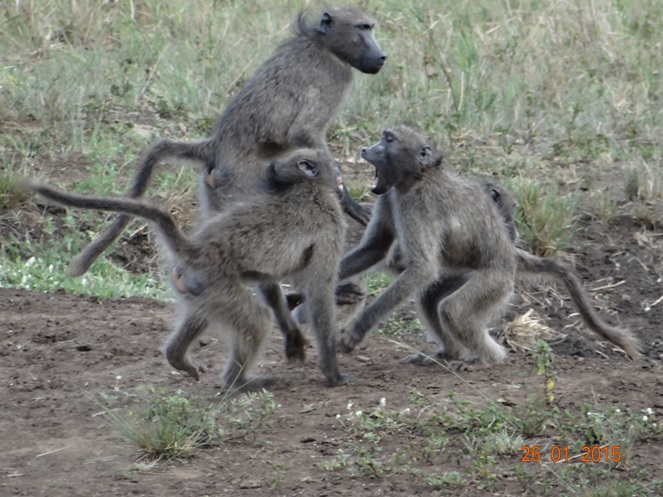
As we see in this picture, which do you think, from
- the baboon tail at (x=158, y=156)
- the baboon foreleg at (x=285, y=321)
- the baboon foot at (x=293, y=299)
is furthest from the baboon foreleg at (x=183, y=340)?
the baboon tail at (x=158, y=156)

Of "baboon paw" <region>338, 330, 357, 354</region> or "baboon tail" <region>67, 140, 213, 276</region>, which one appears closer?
"baboon paw" <region>338, 330, 357, 354</region>

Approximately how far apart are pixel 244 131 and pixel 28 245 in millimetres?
1819

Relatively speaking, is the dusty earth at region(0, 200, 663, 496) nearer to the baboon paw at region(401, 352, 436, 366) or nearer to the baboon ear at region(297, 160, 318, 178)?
the baboon paw at region(401, 352, 436, 366)

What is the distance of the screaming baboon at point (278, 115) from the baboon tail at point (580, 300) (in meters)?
1.02

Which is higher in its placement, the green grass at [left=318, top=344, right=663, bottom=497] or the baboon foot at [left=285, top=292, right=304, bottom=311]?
the baboon foot at [left=285, top=292, right=304, bottom=311]

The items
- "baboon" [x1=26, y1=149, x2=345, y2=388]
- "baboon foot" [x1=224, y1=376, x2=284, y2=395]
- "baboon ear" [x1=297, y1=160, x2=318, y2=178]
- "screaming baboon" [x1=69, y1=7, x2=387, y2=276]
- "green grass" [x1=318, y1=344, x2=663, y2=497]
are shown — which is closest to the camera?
"green grass" [x1=318, y1=344, x2=663, y2=497]

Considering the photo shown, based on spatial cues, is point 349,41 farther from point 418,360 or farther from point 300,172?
point 418,360

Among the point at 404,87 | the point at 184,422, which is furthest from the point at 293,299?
the point at 404,87

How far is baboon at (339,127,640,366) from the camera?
231 inches

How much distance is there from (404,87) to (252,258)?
5.06 meters

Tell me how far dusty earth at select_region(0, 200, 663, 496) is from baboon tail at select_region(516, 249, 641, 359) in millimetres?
128

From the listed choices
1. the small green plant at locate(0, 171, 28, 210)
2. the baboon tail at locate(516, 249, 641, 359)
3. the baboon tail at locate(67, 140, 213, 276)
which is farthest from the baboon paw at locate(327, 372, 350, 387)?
the small green plant at locate(0, 171, 28, 210)

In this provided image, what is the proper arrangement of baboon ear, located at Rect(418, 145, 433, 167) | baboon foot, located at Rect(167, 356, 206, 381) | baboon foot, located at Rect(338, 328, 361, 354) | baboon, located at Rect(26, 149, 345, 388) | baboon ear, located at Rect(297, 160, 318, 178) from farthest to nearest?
baboon ear, located at Rect(418, 145, 433, 167) → baboon foot, located at Rect(338, 328, 361, 354) → baboon ear, located at Rect(297, 160, 318, 178) → baboon foot, located at Rect(167, 356, 206, 381) → baboon, located at Rect(26, 149, 345, 388)
